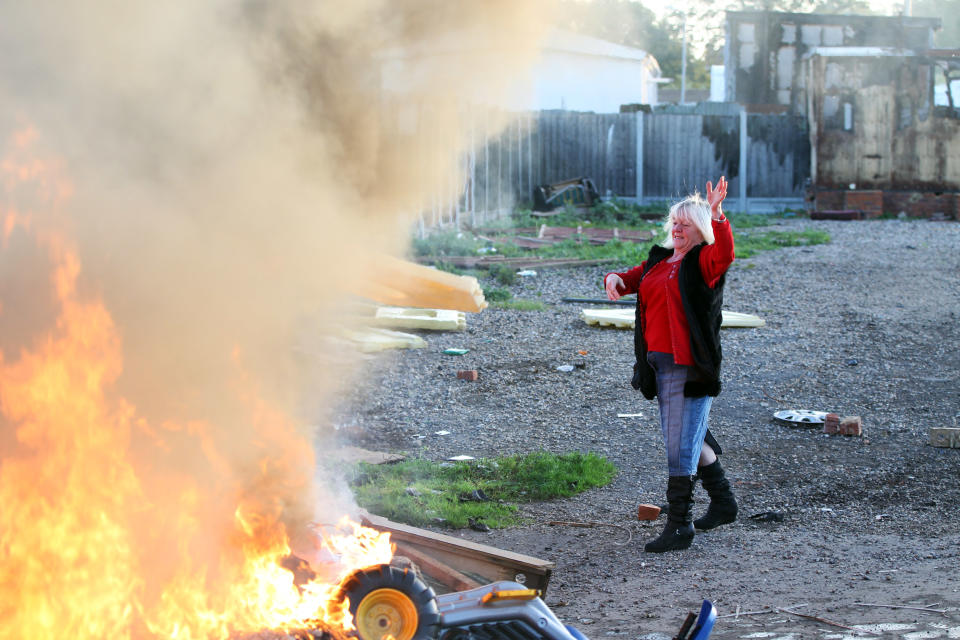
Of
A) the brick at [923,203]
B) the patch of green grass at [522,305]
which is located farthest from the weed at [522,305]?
the brick at [923,203]

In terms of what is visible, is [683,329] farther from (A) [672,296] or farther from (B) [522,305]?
(B) [522,305]

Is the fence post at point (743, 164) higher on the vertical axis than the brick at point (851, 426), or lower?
higher

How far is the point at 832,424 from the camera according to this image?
691cm

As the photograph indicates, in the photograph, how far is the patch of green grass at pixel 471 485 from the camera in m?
5.25

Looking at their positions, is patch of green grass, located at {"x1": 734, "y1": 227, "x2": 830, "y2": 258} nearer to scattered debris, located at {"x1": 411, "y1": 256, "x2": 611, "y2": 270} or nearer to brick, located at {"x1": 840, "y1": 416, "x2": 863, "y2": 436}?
scattered debris, located at {"x1": 411, "y1": 256, "x2": 611, "y2": 270}

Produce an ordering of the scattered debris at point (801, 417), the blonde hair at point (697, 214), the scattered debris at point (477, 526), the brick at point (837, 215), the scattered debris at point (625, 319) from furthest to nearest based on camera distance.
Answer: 1. the brick at point (837, 215)
2. the scattered debris at point (625, 319)
3. the scattered debris at point (801, 417)
4. the scattered debris at point (477, 526)
5. the blonde hair at point (697, 214)

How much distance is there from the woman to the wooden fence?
17.6 meters

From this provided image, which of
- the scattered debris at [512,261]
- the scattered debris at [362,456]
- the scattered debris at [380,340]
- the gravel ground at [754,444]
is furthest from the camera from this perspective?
the scattered debris at [512,261]

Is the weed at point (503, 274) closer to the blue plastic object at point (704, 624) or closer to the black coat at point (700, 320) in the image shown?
the black coat at point (700, 320)

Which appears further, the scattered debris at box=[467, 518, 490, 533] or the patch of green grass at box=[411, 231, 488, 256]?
the patch of green grass at box=[411, 231, 488, 256]

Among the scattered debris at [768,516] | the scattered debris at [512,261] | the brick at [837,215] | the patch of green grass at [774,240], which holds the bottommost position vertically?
the scattered debris at [768,516]

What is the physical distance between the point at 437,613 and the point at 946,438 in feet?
15.1

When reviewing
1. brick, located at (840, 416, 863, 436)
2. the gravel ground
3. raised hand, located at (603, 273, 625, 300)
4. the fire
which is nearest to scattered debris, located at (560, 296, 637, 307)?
the gravel ground

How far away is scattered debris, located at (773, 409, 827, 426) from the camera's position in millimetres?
7047
